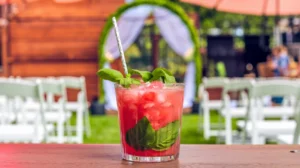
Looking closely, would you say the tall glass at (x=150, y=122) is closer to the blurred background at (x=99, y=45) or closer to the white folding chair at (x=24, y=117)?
the white folding chair at (x=24, y=117)

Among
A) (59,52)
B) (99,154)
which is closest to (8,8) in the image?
(59,52)

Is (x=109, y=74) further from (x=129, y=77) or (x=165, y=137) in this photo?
(x=165, y=137)

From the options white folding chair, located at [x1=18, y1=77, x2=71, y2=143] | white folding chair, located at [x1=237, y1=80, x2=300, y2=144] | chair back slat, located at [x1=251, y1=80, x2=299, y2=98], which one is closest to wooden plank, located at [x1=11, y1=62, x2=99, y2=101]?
white folding chair, located at [x1=18, y1=77, x2=71, y2=143]

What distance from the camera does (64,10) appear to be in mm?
9891

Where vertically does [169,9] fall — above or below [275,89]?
above

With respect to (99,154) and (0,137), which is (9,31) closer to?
(0,137)

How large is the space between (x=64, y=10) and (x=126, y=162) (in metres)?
9.07

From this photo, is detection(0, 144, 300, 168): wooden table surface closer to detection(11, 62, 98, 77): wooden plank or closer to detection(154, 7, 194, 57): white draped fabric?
detection(154, 7, 194, 57): white draped fabric

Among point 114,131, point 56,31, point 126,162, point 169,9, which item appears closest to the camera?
point 126,162

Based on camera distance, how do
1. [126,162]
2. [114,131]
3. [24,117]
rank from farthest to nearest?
[114,131]
[24,117]
[126,162]

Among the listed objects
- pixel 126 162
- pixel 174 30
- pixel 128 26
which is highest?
pixel 128 26

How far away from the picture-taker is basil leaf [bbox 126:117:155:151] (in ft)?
3.52

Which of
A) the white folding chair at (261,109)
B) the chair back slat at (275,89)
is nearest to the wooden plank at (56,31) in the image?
the white folding chair at (261,109)

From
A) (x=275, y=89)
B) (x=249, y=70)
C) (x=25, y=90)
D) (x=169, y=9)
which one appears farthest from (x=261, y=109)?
(x=249, y=70)
